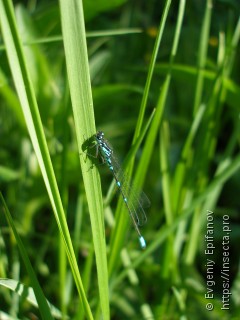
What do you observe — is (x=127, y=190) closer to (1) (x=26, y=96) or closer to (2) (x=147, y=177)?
(1) (x=26, y=96)

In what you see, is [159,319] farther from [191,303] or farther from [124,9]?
[124,9]

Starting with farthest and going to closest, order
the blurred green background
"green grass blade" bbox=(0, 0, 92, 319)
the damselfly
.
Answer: the blurred green background → the damselfly → "green grass blade" bbox=(0, 0, 92, 319)

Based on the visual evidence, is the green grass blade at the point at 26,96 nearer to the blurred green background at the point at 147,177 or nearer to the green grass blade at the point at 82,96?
the green grass blade at the point at 82,96

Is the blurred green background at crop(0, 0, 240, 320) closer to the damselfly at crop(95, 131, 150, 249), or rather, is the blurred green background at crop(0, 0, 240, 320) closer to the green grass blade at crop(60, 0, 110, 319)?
the damselfly at crop(95, 131, 150, 249)

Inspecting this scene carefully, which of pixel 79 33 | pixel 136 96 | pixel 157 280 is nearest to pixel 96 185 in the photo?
pixel 79 33

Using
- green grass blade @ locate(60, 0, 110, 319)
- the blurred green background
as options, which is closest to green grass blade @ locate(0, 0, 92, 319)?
green grass blade @ locate(60, 0, 110, 319)
